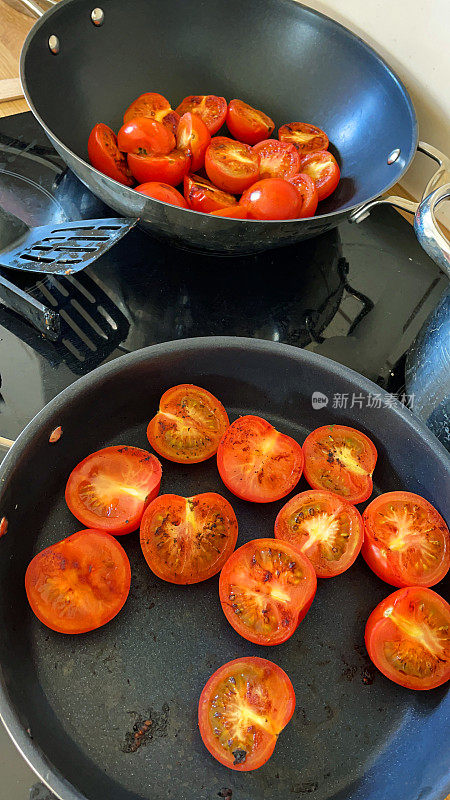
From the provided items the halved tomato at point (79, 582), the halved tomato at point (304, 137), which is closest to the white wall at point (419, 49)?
the halved tomato at point (304, 137)

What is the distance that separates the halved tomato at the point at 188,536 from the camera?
28.1 inches

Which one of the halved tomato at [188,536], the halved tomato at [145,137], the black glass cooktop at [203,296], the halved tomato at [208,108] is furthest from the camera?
the halved tomato at [208,108]

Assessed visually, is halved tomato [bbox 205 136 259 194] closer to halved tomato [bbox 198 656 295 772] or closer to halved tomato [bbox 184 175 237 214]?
halved tomato [bbox 184 175 237 214]

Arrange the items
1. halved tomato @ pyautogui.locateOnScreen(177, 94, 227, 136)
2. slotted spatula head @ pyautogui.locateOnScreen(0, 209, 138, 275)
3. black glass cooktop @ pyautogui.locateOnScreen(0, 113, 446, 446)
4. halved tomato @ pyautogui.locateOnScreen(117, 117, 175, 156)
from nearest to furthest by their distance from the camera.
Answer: slotted spatula head @ pyautogui.locateOnScreen(0, 209, 138, 275)
black glass cooktop @ pyautogui.locateOnScreen(0, 113, 446, 446)
halved tomato @ pyautogui.locateOnScreen(117, 117, 175, 156)
halved tomato @ pyautogui.locateOnScreen(177, 94, 227, 136)

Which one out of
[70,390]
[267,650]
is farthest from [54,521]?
[267,650]

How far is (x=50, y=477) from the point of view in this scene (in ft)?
2.48

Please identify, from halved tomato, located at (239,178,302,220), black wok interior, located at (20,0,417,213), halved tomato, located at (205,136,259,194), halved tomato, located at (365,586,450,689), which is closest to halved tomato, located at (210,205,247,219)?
halved tomato, located at (239,178,302,220)

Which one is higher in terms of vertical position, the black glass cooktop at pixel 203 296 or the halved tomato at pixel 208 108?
the halved tomato at pixel 208 108

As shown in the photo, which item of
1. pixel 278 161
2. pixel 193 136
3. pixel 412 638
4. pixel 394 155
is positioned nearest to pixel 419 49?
pixel 394 155

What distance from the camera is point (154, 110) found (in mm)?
1133

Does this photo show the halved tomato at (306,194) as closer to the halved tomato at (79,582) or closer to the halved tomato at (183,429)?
the halved tomato at (183,429)

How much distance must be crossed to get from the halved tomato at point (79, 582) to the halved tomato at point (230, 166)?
2.12 ft

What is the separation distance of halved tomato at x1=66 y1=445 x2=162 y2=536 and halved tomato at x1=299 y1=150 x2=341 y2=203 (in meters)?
0.61

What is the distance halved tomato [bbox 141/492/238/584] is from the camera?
714 mm
